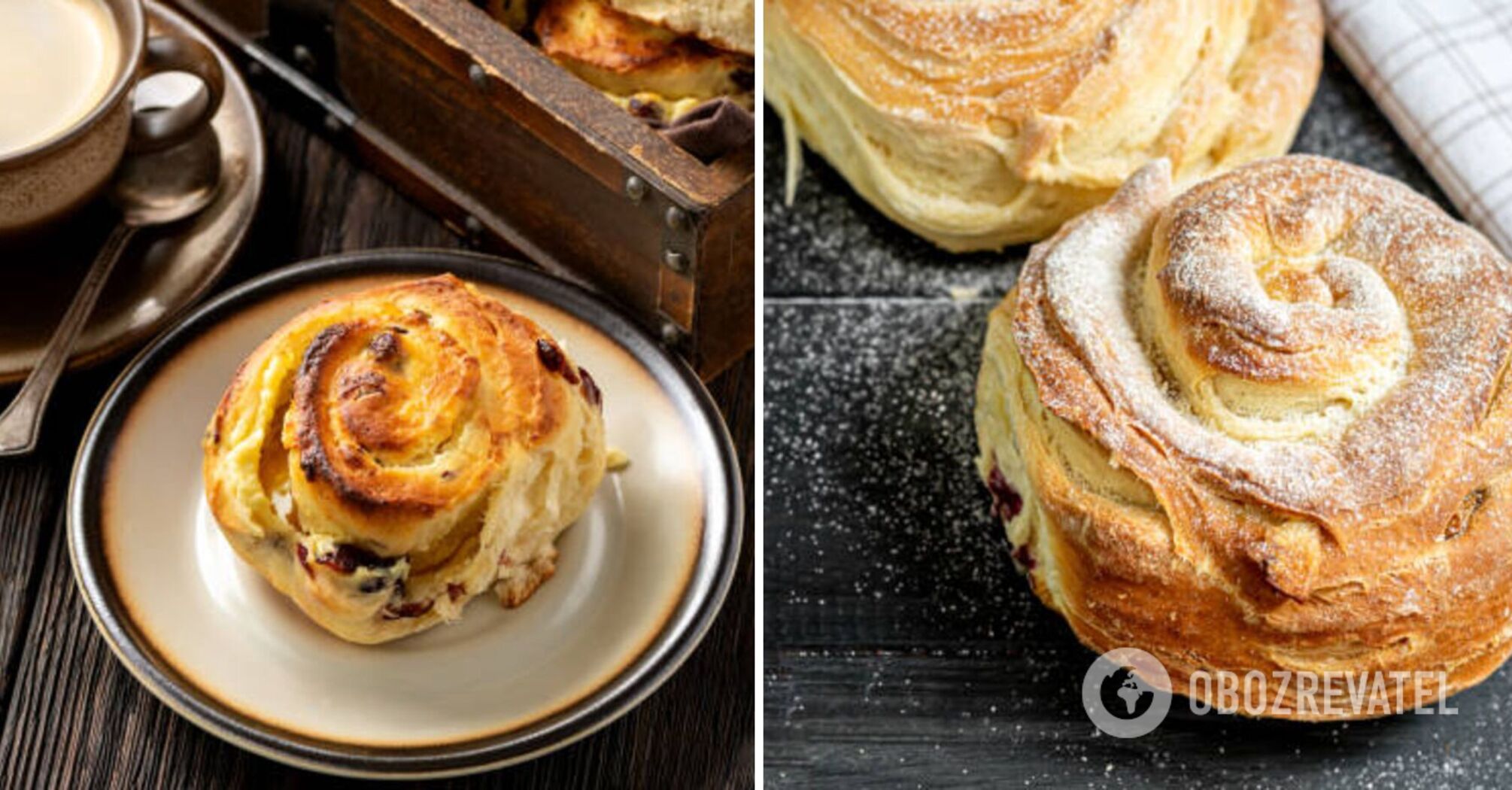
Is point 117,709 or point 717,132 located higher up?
point 717,132

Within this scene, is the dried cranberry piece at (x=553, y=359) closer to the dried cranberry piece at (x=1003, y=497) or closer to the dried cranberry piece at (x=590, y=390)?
the dried cranberry piece at (x=590, y=390)

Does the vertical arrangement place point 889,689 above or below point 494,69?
below

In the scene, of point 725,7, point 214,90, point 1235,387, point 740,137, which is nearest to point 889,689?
point 1235,387

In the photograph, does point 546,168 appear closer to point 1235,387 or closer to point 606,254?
point 606,254

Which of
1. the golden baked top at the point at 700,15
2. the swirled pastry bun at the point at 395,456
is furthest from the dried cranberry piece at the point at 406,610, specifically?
the golden baked top at the point at 700,15

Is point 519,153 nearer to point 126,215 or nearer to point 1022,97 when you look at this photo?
point 126,215

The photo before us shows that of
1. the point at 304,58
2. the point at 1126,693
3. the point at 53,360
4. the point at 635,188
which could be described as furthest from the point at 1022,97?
the point at 53,360
